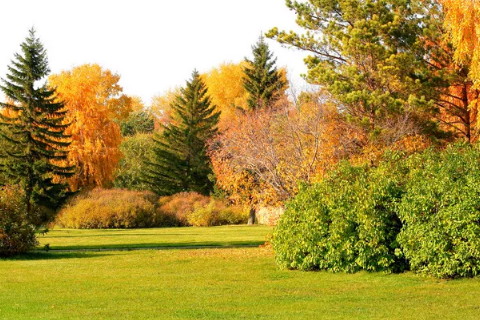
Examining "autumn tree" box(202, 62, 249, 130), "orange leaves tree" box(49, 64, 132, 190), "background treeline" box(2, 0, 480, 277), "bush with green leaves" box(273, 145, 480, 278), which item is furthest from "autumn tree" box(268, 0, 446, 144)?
"autumn tree" box(202, 62, 249, 130)

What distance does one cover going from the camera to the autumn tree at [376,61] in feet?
85.6

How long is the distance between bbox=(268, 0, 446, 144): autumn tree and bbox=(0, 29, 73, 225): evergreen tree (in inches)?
848

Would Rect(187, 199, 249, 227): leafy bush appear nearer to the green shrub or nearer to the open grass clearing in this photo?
the open grass clearing

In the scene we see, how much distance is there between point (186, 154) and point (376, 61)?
28.5 meters

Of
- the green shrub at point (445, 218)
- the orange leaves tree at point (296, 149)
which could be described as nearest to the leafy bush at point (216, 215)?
the orange leaves tree at point (296, 149)

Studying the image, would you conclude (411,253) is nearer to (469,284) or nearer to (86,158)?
(469,284)

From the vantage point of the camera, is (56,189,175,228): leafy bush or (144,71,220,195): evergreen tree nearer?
(56,189,175,228): leafy bush

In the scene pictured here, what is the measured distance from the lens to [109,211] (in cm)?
4366

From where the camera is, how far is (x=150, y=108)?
84.9 meters

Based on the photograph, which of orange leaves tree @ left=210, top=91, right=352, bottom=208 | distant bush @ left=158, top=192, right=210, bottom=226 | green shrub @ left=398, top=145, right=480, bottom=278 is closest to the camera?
green shrub @ left=398, top=145, right=480, bottom=278

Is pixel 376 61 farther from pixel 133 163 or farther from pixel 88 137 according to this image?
pixel 133 163

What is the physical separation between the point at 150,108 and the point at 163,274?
69649mm

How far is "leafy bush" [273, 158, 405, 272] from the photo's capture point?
1502cm

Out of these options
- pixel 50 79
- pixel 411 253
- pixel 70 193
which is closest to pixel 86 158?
pixel 70 193
